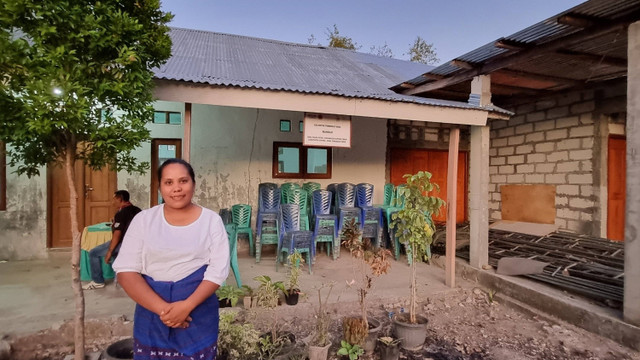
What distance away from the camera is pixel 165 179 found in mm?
1964

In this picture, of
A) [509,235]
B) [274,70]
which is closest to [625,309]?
[509,235]

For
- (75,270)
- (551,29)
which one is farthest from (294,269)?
(551,29)

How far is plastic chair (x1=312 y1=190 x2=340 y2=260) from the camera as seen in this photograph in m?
6.31

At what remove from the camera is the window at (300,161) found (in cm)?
750

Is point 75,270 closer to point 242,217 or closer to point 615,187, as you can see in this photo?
point 242,217

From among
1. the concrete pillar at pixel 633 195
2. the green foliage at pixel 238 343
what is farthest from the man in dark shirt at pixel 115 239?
the concrete pillar at pixel 633 195

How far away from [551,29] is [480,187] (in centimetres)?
227

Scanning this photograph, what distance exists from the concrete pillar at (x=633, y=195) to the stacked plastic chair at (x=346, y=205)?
3.83 metres

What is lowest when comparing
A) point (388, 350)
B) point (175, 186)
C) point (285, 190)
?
point (388, 350)

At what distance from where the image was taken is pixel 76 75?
237 centimetres

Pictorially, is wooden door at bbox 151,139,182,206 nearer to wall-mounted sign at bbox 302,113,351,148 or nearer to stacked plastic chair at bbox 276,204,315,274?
stacked plastic chair at bbox 276,204,315,274

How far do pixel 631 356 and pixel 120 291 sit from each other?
5.75m

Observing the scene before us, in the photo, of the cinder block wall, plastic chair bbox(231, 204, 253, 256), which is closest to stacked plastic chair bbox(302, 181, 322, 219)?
plastic chair bbox(231, 204, 253, 256)

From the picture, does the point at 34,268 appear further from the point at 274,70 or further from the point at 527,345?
the point at 527,345
